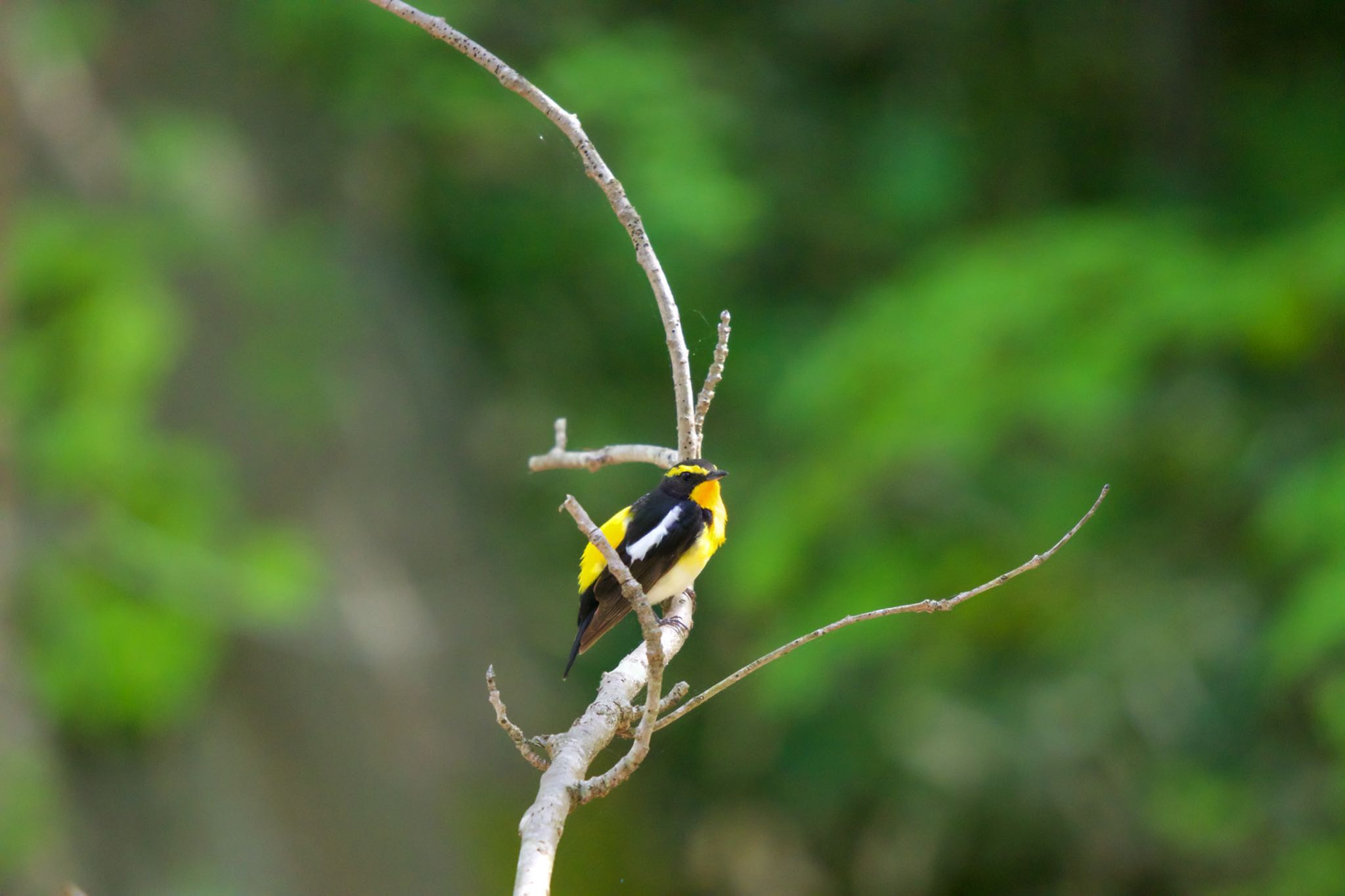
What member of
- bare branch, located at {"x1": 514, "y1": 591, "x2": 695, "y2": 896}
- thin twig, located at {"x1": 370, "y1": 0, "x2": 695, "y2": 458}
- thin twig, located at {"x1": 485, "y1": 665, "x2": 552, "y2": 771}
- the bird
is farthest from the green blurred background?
thin twig, located at {"x1": 485, "y1": 665, "x2": 552, "y2": 771}

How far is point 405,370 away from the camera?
7234 millimetres

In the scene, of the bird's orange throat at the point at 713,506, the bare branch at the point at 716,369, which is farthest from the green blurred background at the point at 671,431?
the bare branch at the point at 716,369

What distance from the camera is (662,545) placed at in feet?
9.03

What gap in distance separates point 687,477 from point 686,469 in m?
0.04

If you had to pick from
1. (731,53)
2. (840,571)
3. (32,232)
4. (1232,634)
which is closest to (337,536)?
(32,232)

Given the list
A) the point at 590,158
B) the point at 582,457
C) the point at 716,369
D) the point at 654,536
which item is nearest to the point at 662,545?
the point at 654,536

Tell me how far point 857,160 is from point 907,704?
2875mm

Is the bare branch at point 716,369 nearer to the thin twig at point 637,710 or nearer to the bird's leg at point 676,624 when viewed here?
the bird's leg at point 676,624

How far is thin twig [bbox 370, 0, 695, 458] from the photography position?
5.83 feet

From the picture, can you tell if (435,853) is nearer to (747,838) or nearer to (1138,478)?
(747,838)

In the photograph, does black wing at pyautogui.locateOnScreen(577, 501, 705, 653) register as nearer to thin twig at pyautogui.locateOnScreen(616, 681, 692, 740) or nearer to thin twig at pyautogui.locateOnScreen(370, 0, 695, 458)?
thin twig at pyautogui.locateOnScreen(370, 0, 695, 458)

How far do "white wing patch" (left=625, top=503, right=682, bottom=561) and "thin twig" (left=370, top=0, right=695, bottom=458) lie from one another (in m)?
0.41

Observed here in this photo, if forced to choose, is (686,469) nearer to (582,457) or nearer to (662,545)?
(662,545)

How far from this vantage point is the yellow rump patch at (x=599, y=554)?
2.86m
